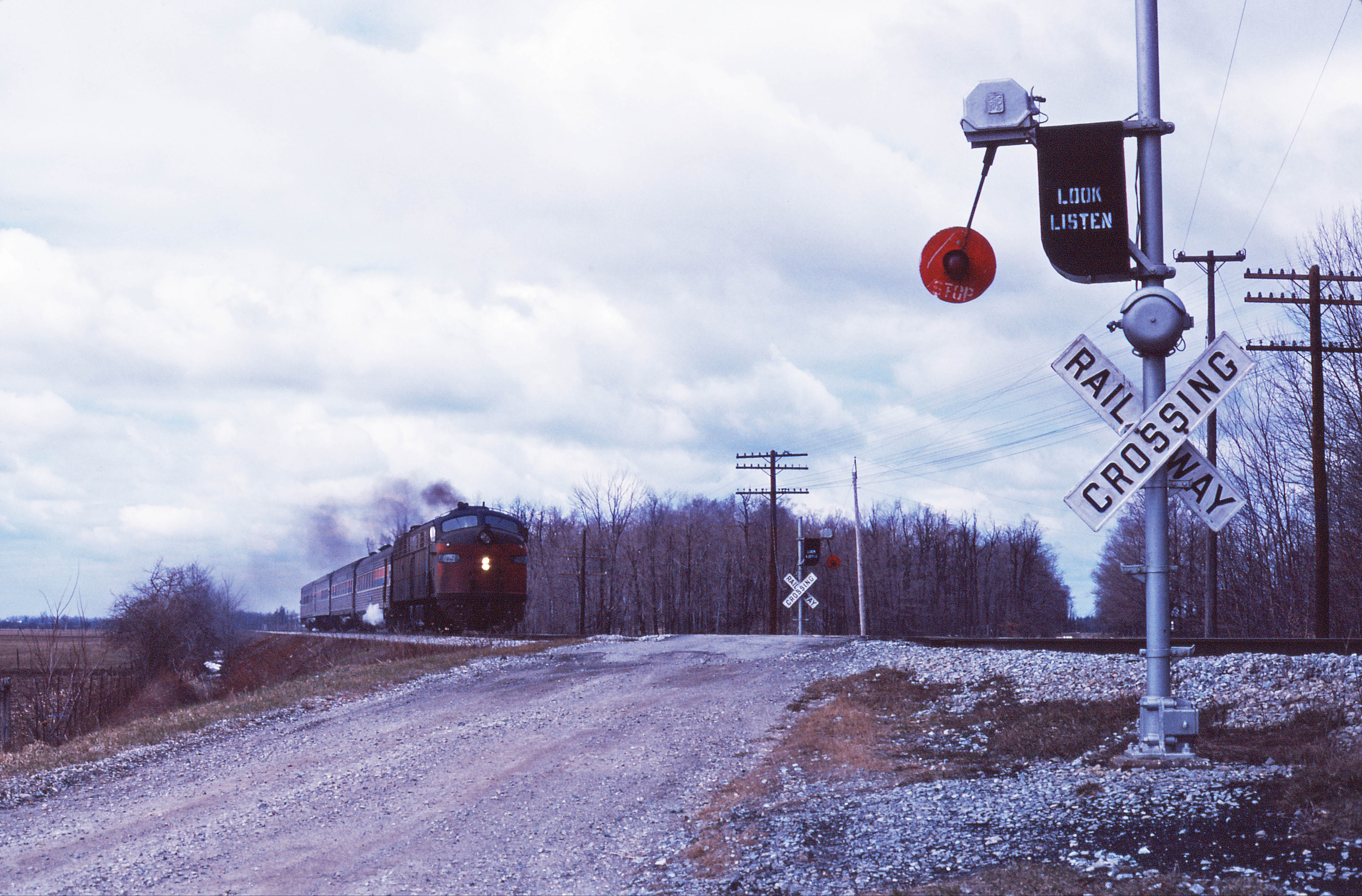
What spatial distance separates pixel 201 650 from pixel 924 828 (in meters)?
44.6

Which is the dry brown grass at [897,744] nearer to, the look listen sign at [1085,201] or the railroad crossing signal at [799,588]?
the look listen sign at [1085,201]

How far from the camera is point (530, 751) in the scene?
34.7 ft

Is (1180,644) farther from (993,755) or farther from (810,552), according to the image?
(810,552)

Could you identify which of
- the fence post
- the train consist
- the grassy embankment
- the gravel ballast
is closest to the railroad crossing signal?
the train consist

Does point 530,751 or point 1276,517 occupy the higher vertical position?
point 1276,517

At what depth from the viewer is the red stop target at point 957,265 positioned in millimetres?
7035

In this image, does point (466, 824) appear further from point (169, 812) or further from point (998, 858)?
point (998, 858)

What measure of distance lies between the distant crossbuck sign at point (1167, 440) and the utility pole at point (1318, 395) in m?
19.6

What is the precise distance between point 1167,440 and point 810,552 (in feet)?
91.5

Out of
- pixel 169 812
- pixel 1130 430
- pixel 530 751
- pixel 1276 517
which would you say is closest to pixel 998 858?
pixel 1130 430

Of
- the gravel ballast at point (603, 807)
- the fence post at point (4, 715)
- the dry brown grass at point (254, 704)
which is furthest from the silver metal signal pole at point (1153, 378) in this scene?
the fence post at point (4, 715)

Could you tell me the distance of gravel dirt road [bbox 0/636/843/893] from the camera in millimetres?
6457

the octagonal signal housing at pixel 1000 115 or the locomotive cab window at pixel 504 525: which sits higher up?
the octagonal signal housing at pixel 1000 115

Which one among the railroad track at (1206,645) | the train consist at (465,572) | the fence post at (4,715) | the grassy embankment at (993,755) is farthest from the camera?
the train consist at (465,572)
